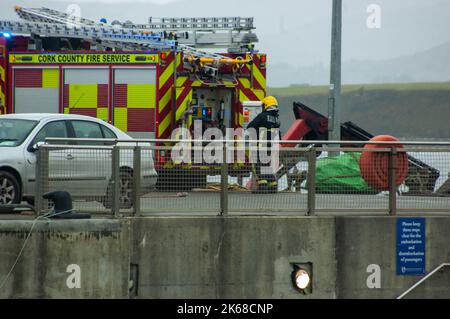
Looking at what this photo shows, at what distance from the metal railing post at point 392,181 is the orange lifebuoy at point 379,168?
0.17 feet

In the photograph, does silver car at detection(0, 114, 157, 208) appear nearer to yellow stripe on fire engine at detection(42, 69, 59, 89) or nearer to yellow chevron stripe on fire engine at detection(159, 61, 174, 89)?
yellow chevron stripe on fire engine at detection(159, 61, 174, 89)

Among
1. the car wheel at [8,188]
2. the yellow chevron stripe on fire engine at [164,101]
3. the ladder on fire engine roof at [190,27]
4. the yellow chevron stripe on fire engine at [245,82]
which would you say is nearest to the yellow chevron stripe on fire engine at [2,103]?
the ladder on fire engine roof at [190,27]

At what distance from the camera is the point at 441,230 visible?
12328 mm

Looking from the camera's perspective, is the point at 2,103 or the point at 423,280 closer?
the point at 423,280

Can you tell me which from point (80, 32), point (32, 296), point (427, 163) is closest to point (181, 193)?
point (32, 296)

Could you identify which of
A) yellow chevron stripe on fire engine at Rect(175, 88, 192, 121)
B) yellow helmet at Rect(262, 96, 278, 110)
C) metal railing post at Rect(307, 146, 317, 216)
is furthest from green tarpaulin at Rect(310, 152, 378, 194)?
yellow chevron stripe on fire engine at Rect(175, 88, 192, 121)

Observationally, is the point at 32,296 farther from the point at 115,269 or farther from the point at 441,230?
the point at 441,230

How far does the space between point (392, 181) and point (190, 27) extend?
8220 mm

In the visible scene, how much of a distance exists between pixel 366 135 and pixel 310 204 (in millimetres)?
7779

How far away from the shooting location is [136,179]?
11.7 meters

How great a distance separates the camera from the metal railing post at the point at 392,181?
12.4 m

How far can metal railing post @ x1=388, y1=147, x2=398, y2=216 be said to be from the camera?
1237 centimetres

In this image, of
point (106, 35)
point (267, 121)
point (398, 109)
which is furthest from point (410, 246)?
point (398, 109)

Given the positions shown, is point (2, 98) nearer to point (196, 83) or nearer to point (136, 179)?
point (196, 83)
